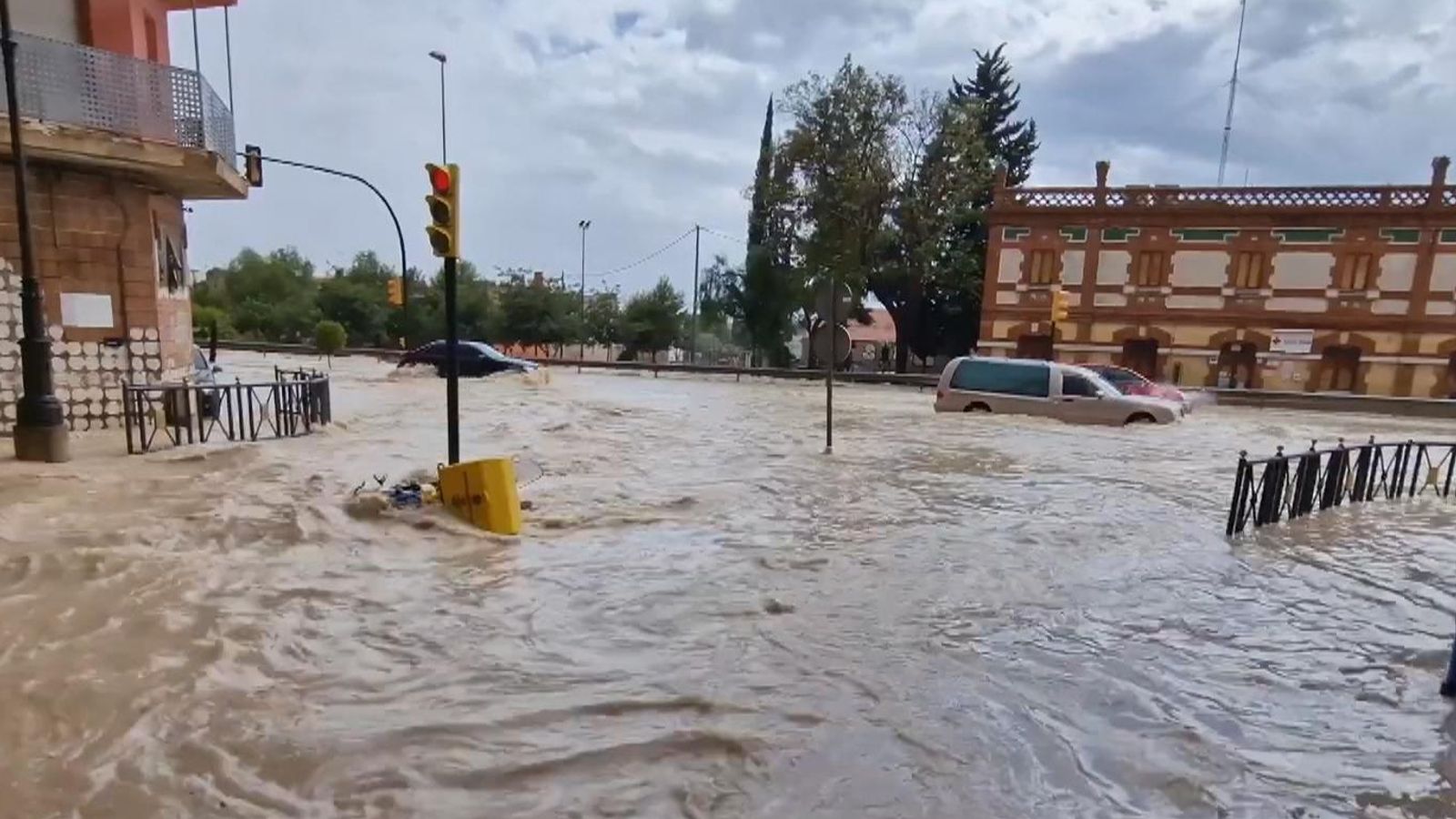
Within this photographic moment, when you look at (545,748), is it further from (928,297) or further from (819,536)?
(928,297)

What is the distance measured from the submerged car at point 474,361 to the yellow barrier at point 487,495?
1945 centimetres

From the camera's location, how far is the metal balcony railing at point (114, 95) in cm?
1088

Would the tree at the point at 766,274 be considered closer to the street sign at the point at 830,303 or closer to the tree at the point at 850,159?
the tree at the point at 850,159

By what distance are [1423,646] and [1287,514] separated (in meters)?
3.94

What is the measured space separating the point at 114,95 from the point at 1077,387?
1711 centimetres

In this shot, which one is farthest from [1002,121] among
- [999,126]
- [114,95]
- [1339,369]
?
[114,95]

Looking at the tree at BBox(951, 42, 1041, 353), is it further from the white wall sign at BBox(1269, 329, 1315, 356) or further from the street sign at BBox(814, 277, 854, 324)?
the street sign at BBox(814, 277, 854, 324)

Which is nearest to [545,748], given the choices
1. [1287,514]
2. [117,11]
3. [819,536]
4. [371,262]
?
[819,536]

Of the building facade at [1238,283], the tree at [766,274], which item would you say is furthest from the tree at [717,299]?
the building facade at [1238,283]

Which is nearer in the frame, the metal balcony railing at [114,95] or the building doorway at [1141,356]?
the metal balcony railing at [114,95]

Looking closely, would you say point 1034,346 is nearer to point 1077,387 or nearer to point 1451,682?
point 1077,387

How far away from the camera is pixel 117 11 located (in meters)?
12.8

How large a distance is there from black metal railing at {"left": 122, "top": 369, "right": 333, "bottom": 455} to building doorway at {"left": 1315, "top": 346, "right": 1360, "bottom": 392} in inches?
1348

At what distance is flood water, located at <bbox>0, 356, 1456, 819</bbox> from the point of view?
3.64m
